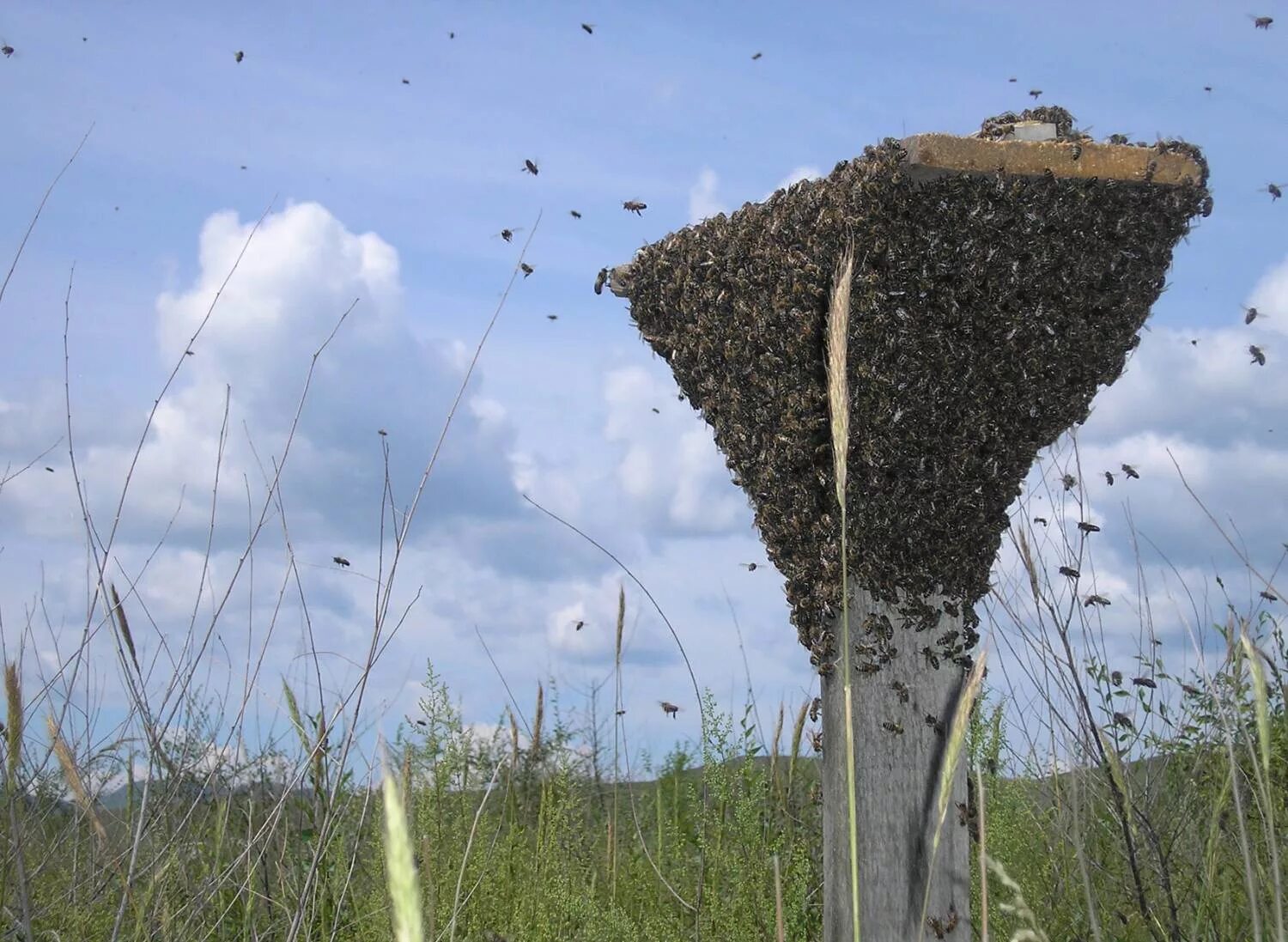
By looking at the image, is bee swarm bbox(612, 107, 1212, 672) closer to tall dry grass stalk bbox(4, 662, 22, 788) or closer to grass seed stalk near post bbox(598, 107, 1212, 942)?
grass seed stalk near post bbox(598, 107, 1212, 942)

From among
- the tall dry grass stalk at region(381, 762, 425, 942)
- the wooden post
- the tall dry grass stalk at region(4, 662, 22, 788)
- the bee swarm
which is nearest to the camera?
the tall dry grass stalk at region(381, 762, 425, 942)

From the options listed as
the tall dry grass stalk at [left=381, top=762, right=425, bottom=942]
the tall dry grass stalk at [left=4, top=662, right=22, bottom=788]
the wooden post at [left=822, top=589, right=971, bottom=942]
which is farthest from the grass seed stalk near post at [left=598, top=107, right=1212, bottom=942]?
the tall dry grass stalk at [left=381, top=762, right=425, bottom=942]

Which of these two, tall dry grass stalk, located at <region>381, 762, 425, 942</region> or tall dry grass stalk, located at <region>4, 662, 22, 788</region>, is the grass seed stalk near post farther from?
tall dry grass stalk, located at <region>381, 762, 425, 942</region>

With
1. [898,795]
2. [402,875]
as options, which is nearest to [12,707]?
[402,875]

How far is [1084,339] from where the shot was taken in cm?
388

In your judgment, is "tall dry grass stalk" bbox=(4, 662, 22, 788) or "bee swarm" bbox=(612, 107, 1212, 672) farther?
"bee swarm" bbox=(612, 107, 1212, 672)

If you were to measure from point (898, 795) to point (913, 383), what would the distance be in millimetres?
1364

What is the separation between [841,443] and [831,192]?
1692 mm

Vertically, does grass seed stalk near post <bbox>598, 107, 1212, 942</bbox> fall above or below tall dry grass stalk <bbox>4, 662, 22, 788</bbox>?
above

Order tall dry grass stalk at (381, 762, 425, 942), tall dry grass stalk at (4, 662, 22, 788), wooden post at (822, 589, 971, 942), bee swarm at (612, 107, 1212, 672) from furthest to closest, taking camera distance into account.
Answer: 1. wooden post at (822, 589, 971, 942)
2. bee swarm at (612, 107, 1212, 672)
3. tall dry grass stalk at (4, 662, 22, 788)
4. tall dry grass stalk at (381, 762, 425, 942)

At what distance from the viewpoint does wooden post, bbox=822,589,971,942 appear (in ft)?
12.2

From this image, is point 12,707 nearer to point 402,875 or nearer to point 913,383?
point 402,875

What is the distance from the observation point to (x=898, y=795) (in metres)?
3.73

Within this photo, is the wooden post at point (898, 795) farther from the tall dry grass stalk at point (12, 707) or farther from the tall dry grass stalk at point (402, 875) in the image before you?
the tall dry grass stalk at point (402, 875)
